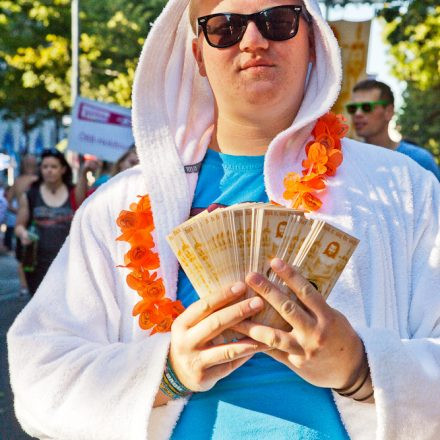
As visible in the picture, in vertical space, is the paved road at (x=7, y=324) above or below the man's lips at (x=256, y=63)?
below

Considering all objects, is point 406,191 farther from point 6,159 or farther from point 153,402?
point 6,159

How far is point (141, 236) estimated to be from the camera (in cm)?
238

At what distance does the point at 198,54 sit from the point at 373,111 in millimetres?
5096

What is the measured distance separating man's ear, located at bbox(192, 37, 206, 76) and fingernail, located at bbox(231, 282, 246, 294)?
945 mm

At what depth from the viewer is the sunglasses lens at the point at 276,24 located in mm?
2330

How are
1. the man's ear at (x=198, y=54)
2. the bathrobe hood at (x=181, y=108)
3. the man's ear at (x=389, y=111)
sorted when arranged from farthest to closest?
the man's ear at (x=389, y=111)
the man's ear at (x=198, y=54)
the bathrobe hood at (x=181, y=108)

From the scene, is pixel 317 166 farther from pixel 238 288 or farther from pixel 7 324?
pixel 7 324

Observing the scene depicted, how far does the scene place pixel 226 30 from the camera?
2.36m

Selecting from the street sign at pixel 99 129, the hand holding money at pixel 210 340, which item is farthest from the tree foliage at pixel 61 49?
the hand holding money at pixel 210 340

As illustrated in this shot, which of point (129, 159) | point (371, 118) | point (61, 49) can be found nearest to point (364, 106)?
point (371, 118)

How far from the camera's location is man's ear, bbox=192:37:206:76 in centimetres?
259

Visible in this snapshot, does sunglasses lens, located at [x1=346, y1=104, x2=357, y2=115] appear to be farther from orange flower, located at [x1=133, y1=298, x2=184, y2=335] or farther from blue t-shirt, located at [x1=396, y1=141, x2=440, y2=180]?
orange flower, located at [x1=133, y1=298, x2=184, y2=335]

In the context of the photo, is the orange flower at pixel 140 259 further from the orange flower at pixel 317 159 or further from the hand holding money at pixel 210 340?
the orange flower at pixel 317 159

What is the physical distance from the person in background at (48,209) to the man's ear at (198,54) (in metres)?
7.22
